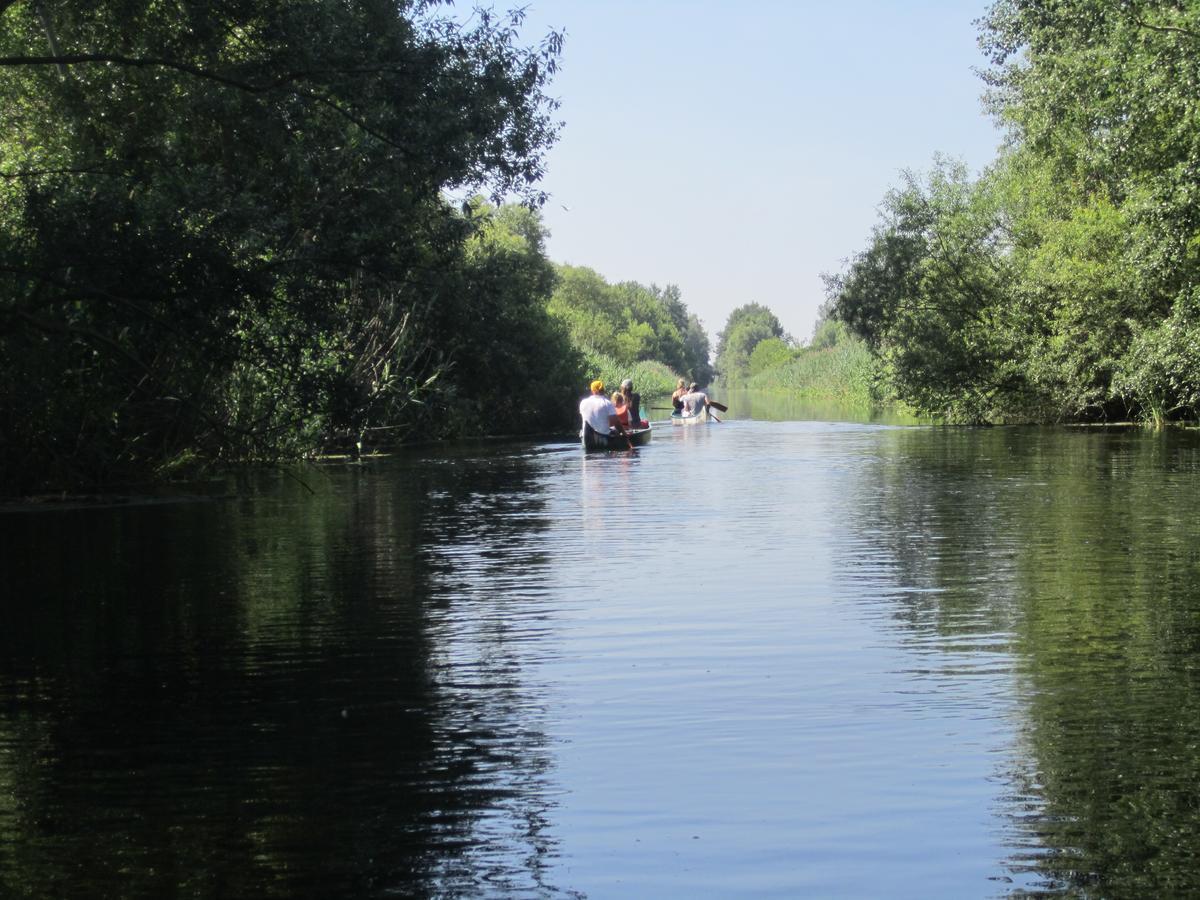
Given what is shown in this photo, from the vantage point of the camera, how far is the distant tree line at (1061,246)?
25562 millimetres

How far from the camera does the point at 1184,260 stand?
91.9 ft

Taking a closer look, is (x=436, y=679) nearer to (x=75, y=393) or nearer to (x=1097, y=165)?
(x=75, y=393)

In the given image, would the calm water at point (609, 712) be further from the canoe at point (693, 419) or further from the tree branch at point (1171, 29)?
the canoe at point (693, 419)

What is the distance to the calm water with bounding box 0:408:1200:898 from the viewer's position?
4680 mm

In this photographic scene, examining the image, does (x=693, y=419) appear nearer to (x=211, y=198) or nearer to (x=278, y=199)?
(x=278, y=199)

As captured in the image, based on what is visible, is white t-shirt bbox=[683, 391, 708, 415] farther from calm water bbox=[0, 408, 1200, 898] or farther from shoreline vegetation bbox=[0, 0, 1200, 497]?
calm water bbox=[0, 408, 1200, 898]

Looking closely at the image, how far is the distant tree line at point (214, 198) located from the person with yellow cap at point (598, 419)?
675 centimetres

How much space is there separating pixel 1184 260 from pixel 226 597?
22.4 m

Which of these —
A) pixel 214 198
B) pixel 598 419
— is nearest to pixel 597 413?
pixel 598 419

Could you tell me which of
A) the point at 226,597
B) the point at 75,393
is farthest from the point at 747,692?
the point at 75,393

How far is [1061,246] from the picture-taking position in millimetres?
40469

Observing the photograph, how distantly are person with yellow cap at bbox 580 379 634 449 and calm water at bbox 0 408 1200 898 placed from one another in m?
14.9

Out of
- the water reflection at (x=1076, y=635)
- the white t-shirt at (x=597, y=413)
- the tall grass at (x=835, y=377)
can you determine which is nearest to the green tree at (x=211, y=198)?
the water reflection at (x=1076, y=635)

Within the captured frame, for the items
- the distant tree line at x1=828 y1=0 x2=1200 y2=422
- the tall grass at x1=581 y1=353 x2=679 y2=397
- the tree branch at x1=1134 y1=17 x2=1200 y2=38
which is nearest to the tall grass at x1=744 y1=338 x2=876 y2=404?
the tall grass at x1=581 y1=353 x2=679 y2=397
